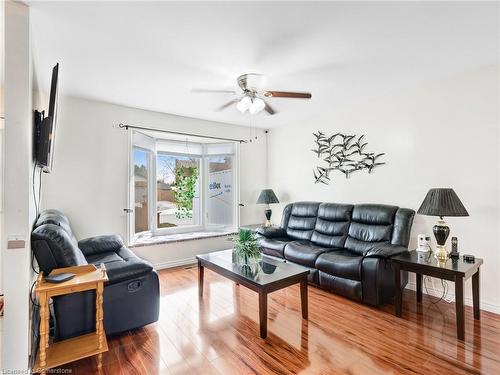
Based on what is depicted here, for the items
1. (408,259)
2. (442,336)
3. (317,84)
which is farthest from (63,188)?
(442,336)

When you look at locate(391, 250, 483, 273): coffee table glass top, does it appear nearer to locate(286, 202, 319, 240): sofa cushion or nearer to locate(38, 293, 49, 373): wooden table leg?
locate(286, 202, 319, 240): sofa cushion

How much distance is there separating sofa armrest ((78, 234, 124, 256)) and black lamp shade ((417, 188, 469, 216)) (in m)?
3.40

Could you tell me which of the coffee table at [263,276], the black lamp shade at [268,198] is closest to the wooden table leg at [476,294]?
the coffee table at [263,276]

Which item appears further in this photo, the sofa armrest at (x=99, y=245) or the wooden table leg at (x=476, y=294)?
the sofa armrest at (x=99, y=245)

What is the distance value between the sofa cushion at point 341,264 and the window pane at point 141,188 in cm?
265

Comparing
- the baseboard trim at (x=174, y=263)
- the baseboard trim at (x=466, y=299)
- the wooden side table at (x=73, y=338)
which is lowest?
the baseboard trim at (x=466, y=299)

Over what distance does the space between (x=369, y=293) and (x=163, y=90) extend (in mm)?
3227

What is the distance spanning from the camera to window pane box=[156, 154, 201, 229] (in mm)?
4473

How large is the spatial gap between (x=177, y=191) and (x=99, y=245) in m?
1.76

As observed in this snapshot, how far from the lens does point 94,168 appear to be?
3.50 m

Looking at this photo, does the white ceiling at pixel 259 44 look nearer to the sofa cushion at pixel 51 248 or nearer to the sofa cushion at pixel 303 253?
the sofa cushion at pixel 51 248

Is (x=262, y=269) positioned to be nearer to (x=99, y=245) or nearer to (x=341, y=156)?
(x=99, y=245)

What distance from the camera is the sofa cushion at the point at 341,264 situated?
2.75m

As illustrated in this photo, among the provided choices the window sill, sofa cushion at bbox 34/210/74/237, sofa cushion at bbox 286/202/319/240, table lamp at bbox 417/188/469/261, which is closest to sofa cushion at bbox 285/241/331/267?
sofa cushion at bbox 286/202/319/240
